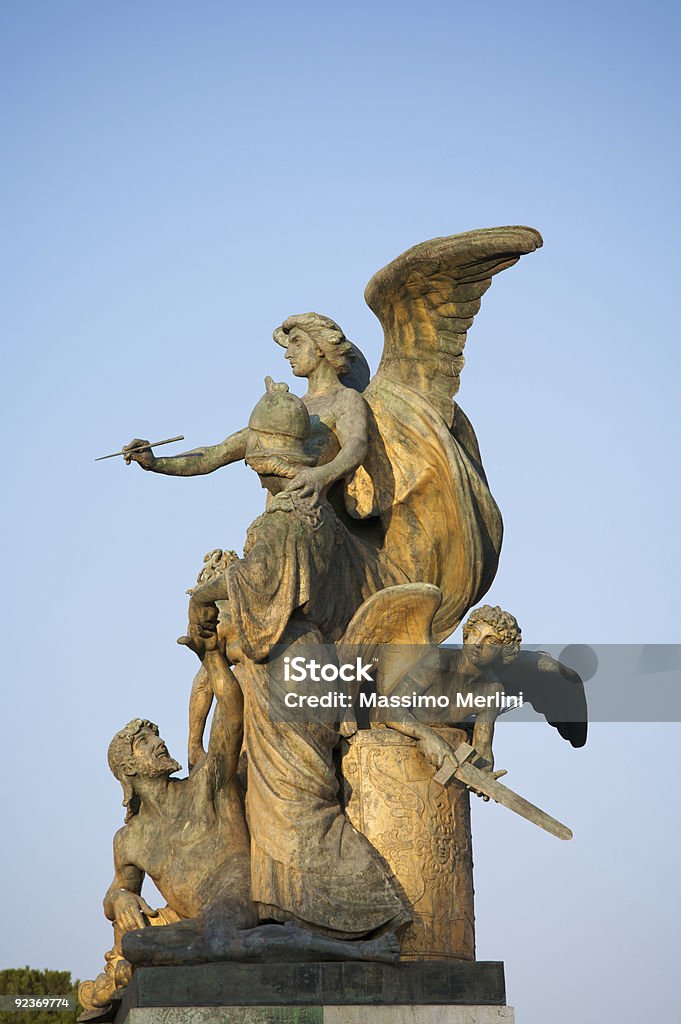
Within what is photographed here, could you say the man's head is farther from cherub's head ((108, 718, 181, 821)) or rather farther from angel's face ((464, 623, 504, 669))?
cherub's head ((108, 718, 181, 821))

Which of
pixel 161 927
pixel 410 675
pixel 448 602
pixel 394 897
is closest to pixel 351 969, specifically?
pixel 394 897

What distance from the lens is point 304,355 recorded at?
12.1 m

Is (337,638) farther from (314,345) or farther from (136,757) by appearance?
(314,345)

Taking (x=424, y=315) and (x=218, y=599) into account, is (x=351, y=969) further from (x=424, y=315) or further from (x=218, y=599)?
(x=424, y=315)

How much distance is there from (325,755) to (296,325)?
311 cm

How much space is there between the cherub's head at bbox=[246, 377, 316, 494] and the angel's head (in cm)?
76

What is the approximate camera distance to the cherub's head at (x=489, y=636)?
11266 mm

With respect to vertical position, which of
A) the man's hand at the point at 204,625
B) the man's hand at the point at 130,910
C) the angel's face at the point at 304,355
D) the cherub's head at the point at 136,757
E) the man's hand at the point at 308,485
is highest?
the angel's face at the point at 304,355

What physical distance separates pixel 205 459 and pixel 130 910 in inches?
120

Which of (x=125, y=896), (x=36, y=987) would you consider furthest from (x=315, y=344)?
(x=36, y=987)

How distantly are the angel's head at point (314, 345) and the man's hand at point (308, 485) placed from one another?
3.94 ft

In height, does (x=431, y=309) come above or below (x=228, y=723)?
above

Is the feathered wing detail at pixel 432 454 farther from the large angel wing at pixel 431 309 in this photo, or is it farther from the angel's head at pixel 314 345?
the angel's head at pixel 314 345

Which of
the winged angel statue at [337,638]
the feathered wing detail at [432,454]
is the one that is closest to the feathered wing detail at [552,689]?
the winged angel statue at [337,638]
